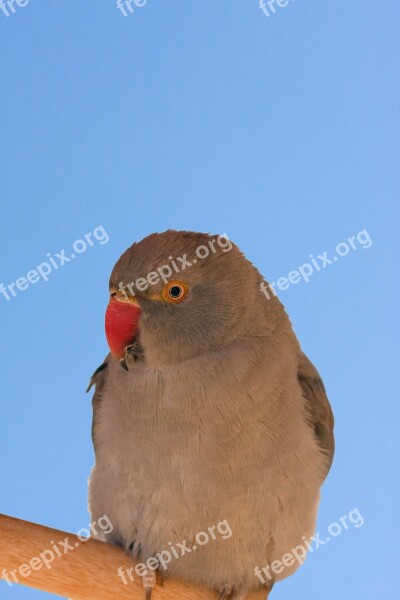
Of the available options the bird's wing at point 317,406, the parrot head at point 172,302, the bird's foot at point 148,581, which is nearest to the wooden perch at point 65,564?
the bird's foot at point 148,581

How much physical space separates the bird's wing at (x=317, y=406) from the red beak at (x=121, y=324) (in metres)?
0.72

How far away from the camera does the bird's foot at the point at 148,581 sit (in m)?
2.59

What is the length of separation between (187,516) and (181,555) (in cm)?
18

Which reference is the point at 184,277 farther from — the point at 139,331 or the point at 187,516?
the point at 187,516

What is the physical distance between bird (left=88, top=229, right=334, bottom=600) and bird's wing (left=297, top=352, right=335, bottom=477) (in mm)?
108

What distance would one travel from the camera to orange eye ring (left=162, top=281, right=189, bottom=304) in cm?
259

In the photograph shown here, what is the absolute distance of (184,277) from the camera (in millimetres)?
2609

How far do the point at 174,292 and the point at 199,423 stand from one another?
47 cm

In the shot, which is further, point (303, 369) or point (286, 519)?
point (303, 369)

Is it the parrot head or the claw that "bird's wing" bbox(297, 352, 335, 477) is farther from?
the claw

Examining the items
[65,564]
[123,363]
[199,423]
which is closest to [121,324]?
[123,363]

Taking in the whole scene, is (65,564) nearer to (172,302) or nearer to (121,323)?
(121,323)

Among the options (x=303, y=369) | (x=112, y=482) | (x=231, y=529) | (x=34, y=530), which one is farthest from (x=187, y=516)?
(x=303, y=369)

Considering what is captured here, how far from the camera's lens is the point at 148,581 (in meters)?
2.60
